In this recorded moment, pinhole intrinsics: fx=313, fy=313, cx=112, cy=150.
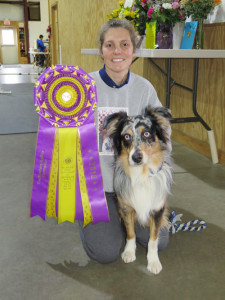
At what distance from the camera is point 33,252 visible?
5.78 feet

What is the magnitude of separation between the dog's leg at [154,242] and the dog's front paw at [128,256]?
9cm

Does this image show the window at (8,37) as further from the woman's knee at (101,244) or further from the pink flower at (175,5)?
the woman's knee at (101,244)

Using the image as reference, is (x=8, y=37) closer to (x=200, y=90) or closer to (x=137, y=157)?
(x=200, y=90)

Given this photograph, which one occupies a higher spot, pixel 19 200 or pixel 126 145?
pixel 126 145

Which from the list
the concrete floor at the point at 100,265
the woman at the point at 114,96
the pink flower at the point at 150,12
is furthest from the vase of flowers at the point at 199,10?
the concrete floor at the point at 100,265

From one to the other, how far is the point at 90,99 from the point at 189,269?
3.38 ft

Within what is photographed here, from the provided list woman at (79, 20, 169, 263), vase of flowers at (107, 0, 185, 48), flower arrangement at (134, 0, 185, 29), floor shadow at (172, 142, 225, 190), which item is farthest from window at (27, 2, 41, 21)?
woman at (79, 20, 169, 263)

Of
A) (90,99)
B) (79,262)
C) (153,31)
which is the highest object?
(153,31)

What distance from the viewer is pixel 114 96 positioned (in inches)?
68.9

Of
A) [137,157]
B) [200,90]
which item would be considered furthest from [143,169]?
[200,90]

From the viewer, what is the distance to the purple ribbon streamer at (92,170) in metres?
1.70

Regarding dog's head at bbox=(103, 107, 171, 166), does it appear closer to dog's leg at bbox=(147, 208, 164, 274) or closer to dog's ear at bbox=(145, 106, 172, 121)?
dog's ear at bbox=(145, 106, 172, 121)

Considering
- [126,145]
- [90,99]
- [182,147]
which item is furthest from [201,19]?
[126,145]

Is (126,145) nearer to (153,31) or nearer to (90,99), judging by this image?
(90,99)
